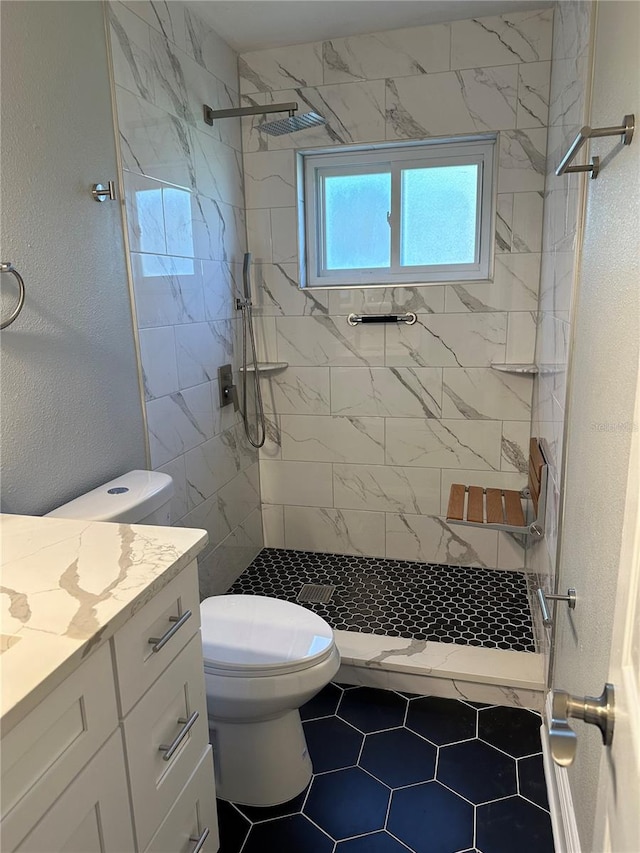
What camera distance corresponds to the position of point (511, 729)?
192 centimetres

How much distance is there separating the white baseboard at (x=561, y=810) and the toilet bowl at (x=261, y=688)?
0.63 metres

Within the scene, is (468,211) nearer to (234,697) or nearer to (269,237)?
(269,237)

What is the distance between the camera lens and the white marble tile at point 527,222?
2.51 meters

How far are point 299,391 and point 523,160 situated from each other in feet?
4.63

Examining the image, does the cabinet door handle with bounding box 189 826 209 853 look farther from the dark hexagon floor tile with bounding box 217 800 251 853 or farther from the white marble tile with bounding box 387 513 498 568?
the white marble tile with bounding box 387 513 498 568

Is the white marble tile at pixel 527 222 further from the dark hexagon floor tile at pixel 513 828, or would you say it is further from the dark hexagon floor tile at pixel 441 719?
the dark hexagon floor tile at pixel 513 828

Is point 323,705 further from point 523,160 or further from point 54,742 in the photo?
point 523,160

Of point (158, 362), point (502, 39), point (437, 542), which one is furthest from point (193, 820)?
point (502, 39)

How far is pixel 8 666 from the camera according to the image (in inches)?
31.9

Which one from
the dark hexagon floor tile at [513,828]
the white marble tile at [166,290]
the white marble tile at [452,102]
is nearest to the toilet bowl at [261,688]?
the dark hexagon floor tile at [513,828]

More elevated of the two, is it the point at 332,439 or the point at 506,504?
the point at 332,439

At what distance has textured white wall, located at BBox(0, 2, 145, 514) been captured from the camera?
145cm

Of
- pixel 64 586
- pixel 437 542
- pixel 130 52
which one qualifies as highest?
pixel 130 52

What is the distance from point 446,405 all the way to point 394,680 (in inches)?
48.8
